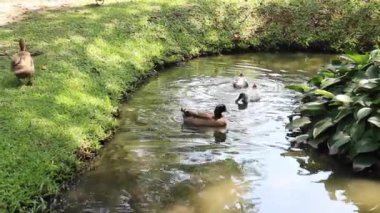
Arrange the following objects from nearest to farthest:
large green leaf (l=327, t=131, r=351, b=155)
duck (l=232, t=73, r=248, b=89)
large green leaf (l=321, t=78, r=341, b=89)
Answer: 1. large green leaf (l=327, t=131, r=351, b=155)
2. large green leaf (l=321, t=78, r=341, b=89)
3. duck (l=232, t=73, r=248, b=89)

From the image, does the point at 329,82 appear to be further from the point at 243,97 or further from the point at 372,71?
the point at 243,97

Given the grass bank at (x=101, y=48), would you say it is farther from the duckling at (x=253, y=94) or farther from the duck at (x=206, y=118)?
the duckling at (x=253, y=94)

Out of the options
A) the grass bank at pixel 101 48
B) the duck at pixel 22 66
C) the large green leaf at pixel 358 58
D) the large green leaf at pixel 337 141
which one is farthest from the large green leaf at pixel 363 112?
the duck at pixel 22 66

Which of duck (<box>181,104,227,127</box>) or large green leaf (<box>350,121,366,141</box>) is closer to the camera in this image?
large green leaf (<box>350,121,366,141</box>)

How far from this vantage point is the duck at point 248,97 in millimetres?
10944

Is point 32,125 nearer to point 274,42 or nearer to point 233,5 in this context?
point 274,42

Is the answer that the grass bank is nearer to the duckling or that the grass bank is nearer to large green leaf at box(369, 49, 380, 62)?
the duckling

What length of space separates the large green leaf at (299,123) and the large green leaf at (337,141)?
70 centimetres

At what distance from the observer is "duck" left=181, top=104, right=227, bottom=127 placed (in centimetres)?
978

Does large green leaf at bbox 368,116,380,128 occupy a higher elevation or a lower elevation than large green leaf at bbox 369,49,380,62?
lower

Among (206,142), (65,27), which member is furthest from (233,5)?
(206,142)

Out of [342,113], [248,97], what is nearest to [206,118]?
[248,97]

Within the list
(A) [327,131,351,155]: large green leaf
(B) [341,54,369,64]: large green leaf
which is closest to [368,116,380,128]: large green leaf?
(A) [327,131,351,155]: large green leaf

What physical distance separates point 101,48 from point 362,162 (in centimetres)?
695
